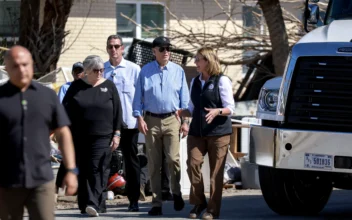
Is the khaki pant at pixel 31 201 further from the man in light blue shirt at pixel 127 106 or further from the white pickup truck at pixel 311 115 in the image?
the man in light blue shirt at pixel 127 106

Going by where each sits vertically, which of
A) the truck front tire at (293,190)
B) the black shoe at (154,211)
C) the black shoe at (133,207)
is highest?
the truck front tire at (293,190)

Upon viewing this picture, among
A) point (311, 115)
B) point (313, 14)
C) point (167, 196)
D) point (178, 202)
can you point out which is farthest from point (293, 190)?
point (167, 196)

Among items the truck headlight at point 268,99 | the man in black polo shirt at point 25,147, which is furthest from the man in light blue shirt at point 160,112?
the man in black polo shirt at point 25,147

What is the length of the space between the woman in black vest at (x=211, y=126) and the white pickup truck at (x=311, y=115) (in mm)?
348

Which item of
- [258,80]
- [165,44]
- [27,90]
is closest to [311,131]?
[165,44]

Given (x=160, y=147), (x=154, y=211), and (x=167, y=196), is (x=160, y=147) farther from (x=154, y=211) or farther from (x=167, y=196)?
(x=167, y=196)

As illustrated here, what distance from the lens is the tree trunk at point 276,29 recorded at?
16.1m

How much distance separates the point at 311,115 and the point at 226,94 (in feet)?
3.69

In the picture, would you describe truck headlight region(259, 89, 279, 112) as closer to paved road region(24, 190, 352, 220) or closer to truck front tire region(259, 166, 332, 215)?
truck front tire region(259, 166, 332, 215)

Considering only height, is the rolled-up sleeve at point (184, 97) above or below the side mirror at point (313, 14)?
below

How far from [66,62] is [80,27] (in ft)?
2.58

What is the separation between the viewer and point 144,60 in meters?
17.3

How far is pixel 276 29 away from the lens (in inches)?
639

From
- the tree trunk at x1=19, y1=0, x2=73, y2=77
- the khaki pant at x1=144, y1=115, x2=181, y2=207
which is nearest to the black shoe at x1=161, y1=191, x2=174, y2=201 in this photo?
the khaki pant at x1=144, y1=115, x2=181, y2=207
